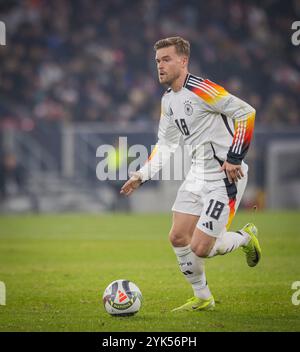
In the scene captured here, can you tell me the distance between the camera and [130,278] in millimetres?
9812

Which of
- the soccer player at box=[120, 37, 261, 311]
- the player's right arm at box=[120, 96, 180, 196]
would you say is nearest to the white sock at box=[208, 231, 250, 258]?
the soccer player at box=[120, 37, 261, 311]

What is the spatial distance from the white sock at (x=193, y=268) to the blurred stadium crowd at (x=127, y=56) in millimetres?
14621

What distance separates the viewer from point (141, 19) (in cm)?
2623

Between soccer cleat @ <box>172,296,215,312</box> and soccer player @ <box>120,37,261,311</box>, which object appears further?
soccer cleat @ <box>172,296,215,312</box>

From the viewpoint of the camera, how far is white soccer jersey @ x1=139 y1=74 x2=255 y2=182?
7199 millimetres

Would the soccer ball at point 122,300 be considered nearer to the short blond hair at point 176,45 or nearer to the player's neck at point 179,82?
the player's neck at point 179,82

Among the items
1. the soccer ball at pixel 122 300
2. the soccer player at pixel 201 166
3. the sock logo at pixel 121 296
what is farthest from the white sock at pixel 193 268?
the sock logo at pixel 121 296

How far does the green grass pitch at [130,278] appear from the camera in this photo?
22.6 ft

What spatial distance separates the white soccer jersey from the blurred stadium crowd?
14.5m

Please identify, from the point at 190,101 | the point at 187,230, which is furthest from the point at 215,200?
the point at 190,101

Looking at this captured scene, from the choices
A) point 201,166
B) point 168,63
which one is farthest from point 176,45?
point 201,166

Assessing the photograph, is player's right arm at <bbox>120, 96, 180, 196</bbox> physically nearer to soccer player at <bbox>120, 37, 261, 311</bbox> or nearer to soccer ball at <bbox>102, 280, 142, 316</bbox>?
soccer player at <bbox>120, 37, 261, 311</bbox>
